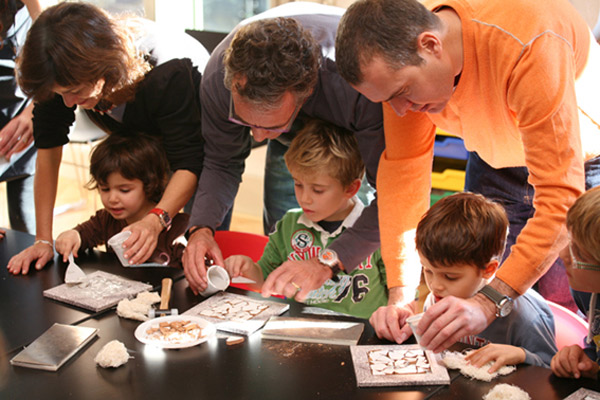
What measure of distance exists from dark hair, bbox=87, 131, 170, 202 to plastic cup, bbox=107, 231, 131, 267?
406mm

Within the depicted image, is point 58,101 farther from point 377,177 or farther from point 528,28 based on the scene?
point 528,28

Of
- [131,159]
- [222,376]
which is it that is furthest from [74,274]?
[222,376]

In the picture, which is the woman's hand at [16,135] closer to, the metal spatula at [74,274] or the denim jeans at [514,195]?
the metal spatula at [74,274]

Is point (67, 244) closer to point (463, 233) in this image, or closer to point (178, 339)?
point (178, 339)

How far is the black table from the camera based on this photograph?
1.16m

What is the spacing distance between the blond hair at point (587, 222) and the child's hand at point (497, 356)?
0.24m

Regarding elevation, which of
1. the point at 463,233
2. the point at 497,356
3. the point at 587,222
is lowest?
the point at 497,356

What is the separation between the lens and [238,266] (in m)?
1.79

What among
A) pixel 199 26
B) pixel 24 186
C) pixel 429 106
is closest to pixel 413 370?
pixel 429 106

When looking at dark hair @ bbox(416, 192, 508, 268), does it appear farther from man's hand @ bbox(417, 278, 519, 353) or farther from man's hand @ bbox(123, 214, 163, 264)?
man's hand @ bbox(123, 214, 163, 264)

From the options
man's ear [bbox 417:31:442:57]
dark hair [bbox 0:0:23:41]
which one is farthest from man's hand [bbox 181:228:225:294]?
dark hair [bbox 0:0:23:41]

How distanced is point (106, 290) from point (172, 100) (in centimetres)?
68

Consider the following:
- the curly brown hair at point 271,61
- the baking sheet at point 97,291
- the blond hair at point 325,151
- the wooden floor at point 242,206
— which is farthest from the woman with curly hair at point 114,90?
the wooden floor at point 242,206

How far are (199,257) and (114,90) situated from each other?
604 millimetres
